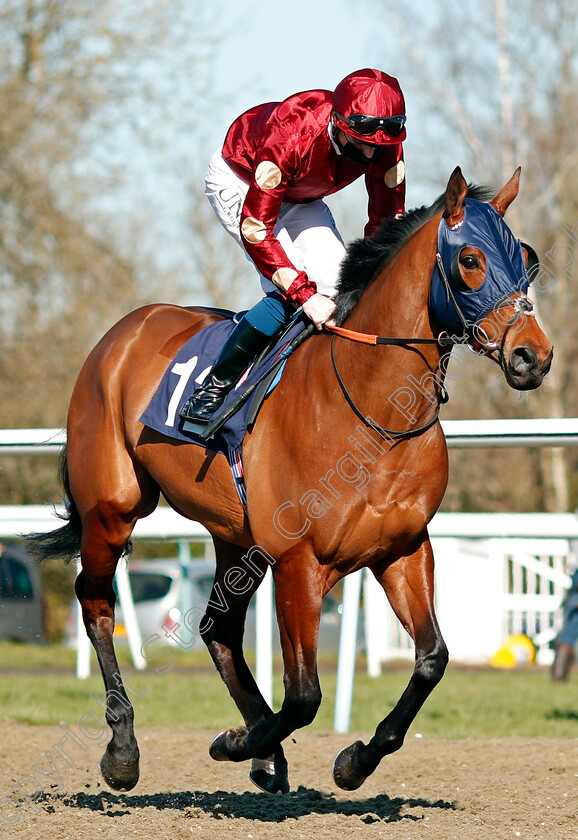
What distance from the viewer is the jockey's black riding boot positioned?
384 centimetres

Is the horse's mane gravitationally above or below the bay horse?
above

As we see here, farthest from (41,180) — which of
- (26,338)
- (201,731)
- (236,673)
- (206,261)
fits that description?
(236,673)

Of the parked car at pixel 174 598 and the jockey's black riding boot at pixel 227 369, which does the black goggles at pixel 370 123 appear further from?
the parked car at pixel 174 598

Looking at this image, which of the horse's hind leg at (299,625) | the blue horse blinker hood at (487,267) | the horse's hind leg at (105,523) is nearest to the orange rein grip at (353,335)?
the blue horse blinker hood at (487,267)

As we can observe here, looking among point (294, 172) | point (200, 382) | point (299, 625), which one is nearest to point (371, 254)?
point (294, 172)

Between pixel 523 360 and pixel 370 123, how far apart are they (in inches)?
41.9

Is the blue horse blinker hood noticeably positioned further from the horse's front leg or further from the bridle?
the horse's front leg

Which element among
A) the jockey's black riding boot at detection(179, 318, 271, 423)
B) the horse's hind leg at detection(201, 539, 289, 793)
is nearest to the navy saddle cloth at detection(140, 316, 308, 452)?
the jockey's black riding boot at detection(179, 318, 271, 423)

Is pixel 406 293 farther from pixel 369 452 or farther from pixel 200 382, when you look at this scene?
pixel 200 382

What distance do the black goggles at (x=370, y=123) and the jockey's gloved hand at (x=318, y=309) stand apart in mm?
567

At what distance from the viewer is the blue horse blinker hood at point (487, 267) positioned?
3145 millimetres

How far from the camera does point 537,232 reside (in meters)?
19.0

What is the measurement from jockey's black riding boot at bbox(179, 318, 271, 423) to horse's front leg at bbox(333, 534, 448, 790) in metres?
0.84

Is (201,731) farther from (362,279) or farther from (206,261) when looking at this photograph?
(206,261)
